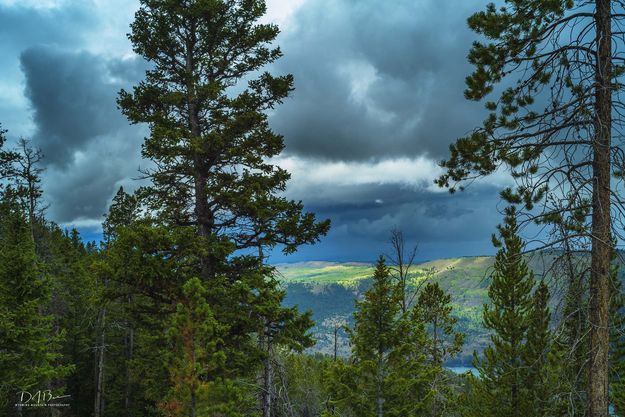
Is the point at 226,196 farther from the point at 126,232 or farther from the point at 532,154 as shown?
the point at 532,154

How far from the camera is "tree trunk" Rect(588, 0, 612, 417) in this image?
652 cm

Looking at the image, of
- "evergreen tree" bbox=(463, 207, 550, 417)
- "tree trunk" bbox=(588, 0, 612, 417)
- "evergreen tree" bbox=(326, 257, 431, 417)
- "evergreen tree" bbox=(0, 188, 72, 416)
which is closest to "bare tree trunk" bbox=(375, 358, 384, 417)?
"evergreen tree" bbox=(326, 257, 431, 417)

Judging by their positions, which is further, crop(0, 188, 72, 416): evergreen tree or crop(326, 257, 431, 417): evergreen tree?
crop(0, 188, 72, 416): evergreen tree

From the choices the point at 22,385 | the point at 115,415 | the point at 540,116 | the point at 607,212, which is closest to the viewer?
the point at 607,212

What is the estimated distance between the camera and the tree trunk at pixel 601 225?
652 cm

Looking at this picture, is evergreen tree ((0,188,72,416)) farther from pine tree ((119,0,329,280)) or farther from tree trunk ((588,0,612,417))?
tree trunk ((588,0,612,417))

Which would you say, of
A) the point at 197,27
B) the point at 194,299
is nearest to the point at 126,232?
the point at 194,299

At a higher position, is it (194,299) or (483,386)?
(194,299)

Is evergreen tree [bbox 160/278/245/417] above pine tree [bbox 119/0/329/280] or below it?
below

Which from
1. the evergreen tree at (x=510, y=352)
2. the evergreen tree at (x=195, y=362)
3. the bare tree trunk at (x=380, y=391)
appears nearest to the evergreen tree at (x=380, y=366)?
the bare tree trunk at (x=380, y=391)

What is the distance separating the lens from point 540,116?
712cm

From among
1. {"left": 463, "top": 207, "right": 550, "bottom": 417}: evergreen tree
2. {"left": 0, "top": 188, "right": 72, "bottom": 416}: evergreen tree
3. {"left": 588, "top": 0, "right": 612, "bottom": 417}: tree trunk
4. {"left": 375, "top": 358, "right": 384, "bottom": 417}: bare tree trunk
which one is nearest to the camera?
{"left": 588, "top": 0, "right": 612, "bottom": 417}: tree trunk

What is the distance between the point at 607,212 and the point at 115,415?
34356 mm

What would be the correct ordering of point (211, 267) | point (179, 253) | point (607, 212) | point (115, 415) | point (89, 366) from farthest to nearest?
point (89, 366) < point (115, 415) < point (211, 267) < point (179, 253) < point (607, 212)
